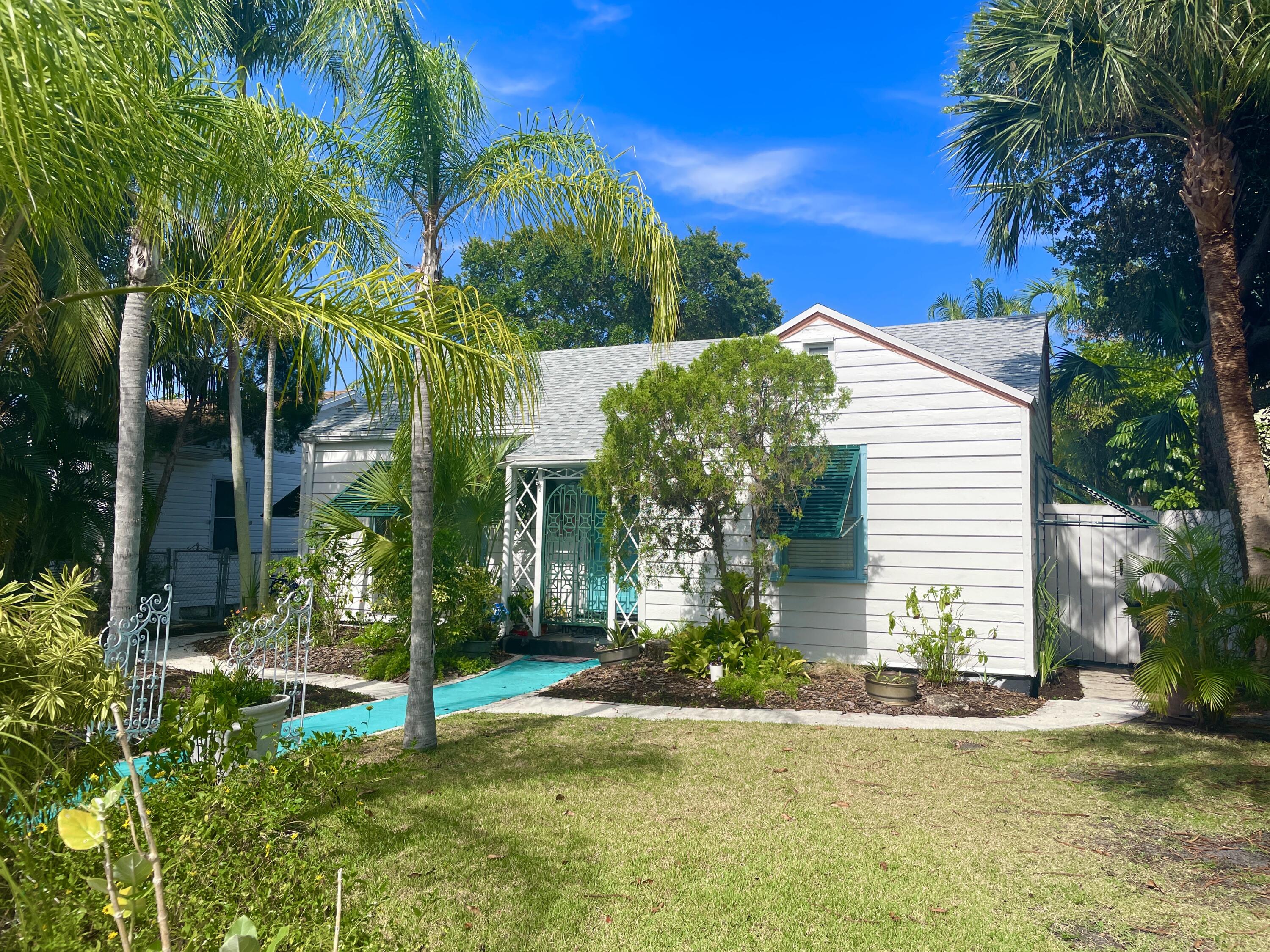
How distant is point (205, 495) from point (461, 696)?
37.2ft

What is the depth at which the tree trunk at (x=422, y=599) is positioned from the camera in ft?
22.5

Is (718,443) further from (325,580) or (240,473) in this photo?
(240,473)

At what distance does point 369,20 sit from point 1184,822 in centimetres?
871

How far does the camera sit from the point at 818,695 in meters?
9.52

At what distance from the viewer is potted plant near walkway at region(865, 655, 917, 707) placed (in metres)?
9.23

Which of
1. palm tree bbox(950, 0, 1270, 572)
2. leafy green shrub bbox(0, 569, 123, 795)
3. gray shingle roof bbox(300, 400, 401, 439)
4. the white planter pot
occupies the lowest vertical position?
the white planter pot

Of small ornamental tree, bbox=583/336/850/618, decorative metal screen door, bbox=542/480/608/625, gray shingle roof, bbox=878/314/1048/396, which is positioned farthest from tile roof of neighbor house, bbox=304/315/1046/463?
small ornamental tree, bbox=583/336/850/618

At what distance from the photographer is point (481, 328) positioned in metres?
5.13

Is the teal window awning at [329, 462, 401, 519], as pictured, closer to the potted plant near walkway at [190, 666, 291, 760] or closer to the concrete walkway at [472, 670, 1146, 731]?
the concrete walkway at [472, 670, 1146, 731]

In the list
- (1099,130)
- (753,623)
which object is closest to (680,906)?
(753,623)

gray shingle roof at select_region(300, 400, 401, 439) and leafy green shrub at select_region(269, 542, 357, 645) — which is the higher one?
gray shingle roof at select_region(300, 400, 401, 439)

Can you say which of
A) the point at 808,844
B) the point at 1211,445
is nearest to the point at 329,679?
the point at 808,844

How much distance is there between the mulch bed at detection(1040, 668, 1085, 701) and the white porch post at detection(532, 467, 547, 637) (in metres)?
7.09

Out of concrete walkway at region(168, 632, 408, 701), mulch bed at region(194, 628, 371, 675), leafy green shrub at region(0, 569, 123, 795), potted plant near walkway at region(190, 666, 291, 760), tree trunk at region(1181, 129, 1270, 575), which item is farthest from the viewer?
mulch bed at region(194, 628, 371, 675)
